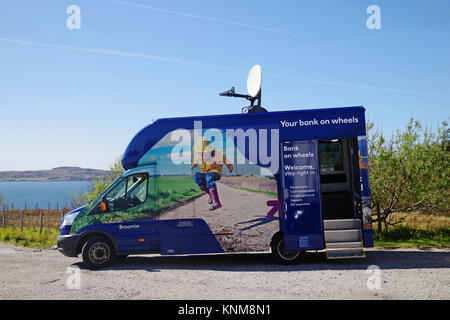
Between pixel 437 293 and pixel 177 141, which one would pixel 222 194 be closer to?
pixel 177 141

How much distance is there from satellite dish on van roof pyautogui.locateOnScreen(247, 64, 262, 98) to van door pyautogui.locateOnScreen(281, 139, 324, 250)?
3085mm

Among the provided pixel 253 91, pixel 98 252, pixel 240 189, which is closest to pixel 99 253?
pixel 98 252

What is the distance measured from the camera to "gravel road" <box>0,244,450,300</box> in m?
6.46

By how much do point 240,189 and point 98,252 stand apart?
11.8ft

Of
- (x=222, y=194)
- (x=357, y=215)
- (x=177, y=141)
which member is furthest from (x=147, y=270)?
(x=357, y=215)

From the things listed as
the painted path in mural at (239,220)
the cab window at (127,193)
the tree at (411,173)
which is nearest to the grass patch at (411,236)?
the tree at (411,173)

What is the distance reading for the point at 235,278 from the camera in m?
7.54

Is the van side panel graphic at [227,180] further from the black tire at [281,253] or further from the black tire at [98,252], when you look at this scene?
the black tire at [98,252]

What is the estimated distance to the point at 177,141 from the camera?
860cm

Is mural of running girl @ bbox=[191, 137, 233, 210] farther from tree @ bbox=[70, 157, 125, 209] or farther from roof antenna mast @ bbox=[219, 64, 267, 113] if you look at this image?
tree @ bbox=[70, 157, 125, 209]

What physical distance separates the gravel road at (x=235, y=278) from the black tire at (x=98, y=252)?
26cm

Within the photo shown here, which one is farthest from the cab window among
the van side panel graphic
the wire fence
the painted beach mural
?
the wire fence
